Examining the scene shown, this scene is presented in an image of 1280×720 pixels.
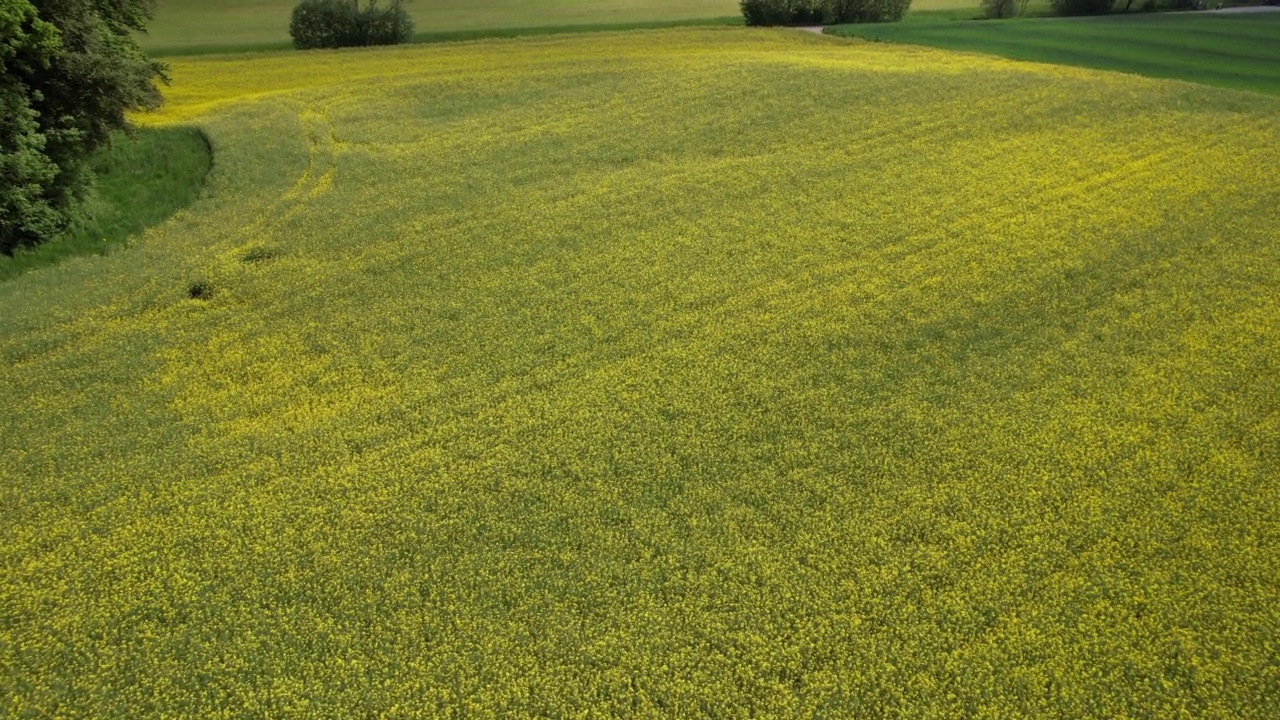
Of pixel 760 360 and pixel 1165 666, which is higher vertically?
pixel 760 360

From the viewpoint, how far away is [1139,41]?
40.9 meters

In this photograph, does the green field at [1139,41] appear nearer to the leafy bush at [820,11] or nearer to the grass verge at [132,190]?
the leafy bush at [820,11]

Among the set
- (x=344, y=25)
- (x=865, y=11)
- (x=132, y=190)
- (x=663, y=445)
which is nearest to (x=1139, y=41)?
(x=865, y=11)

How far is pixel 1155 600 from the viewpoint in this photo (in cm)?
866

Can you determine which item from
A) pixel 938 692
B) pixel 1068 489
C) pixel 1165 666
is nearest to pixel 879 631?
pixel 938 692

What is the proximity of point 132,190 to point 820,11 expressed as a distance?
153 ft

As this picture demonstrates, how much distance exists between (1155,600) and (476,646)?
26.6ft

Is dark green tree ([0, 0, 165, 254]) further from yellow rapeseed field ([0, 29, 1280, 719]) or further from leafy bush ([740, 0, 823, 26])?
leafy bush ([740, 0, 823, 26])

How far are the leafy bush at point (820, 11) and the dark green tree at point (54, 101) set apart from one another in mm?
40758

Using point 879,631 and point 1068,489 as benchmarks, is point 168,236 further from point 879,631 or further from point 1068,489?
point 1068,489

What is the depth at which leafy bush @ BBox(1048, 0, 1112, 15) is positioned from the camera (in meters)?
52.2

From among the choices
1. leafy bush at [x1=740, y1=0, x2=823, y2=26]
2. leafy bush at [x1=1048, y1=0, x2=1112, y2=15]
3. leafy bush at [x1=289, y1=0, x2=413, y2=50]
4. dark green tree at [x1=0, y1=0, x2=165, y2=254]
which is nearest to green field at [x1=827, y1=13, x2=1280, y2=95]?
leafy bush at [x1=1048, y1=0, x2=1112, y2=15]

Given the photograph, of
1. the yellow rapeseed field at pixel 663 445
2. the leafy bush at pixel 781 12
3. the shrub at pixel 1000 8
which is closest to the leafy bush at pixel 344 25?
the leafy bush at pixel 781 12

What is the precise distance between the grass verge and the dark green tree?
0.60 m
